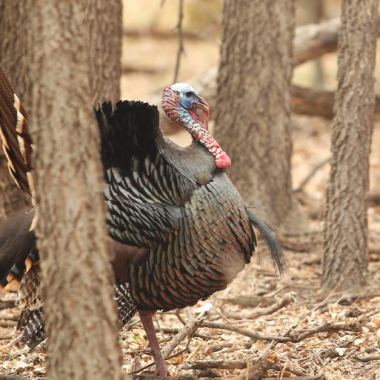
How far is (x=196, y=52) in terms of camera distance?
17984mm

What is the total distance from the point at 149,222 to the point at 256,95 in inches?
133

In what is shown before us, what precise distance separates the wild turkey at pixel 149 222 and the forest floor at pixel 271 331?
1.25 feet

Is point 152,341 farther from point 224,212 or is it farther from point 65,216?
point 65,216

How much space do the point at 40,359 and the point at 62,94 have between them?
7.84 feet

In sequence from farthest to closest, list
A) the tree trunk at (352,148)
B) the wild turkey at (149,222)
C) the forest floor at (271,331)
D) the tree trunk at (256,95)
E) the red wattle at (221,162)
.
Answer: the tree trunk at (256,95) < the tree trunk at (352,148) < the red wattle at (221,162) < the forest floor at (271,331) < the wild turkey at (149,222)

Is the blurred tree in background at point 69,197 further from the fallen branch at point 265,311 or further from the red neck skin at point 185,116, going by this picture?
the fallen branch at point 265,311

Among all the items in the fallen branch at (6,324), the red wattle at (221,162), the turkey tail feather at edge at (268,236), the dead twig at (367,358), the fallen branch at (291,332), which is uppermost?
the red wattle at (221,162)

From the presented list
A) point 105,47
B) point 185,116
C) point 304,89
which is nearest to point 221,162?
point 185,116

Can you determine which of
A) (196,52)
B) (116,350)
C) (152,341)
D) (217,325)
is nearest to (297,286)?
(217,325)

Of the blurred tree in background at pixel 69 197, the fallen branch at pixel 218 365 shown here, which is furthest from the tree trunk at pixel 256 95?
the blurred tree in background at pixel 69 197

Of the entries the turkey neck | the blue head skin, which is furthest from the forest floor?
the blue head skin

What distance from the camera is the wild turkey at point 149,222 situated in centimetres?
379

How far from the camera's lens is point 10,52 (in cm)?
557

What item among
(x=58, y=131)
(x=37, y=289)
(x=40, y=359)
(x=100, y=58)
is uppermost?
(x=100, y=58)
